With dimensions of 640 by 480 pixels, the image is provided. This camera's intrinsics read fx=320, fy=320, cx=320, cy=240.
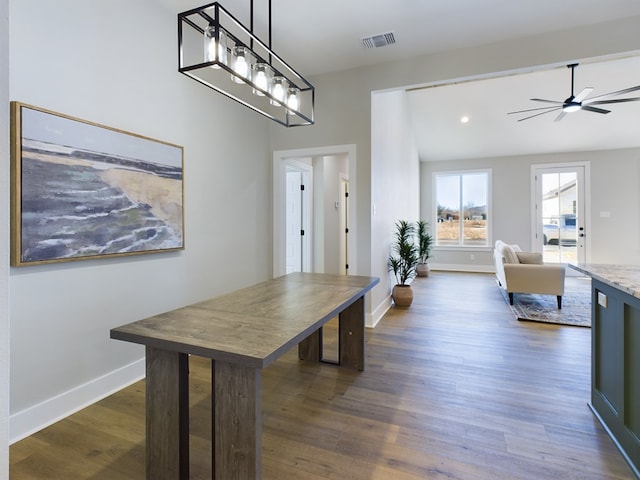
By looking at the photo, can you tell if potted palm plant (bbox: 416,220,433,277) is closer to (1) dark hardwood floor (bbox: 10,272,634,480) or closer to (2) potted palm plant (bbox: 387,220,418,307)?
(2) potted palm plant (bbox: 387,220,418,307)

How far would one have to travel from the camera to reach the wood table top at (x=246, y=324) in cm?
121

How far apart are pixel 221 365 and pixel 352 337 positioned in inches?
62.7

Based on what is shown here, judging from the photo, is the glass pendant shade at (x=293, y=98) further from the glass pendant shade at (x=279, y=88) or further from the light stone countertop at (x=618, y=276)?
the light stone countertop at (x=618, y=276)

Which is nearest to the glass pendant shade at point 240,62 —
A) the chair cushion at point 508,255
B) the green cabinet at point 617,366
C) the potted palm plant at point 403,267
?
the green cabinet at point 617,366

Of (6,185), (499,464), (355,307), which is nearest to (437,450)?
(499,464)

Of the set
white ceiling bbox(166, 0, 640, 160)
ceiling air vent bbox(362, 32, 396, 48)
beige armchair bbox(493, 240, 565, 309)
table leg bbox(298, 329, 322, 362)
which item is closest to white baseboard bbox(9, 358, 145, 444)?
table leg bbox(298, 329, 322, 362)

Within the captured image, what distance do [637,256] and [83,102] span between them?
9664mm

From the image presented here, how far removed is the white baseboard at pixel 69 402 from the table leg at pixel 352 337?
5.37 ft

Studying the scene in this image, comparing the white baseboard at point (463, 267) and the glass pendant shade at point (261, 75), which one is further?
the white baseboard at point (463, 267)

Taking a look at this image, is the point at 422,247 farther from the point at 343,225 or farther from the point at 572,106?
the point at 572,106

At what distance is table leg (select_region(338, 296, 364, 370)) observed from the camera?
2.68 metres

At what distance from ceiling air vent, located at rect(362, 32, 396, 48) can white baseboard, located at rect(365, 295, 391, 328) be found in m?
2.90

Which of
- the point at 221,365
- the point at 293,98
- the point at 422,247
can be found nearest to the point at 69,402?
the point at 221,365

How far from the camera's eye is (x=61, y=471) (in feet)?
5.19
